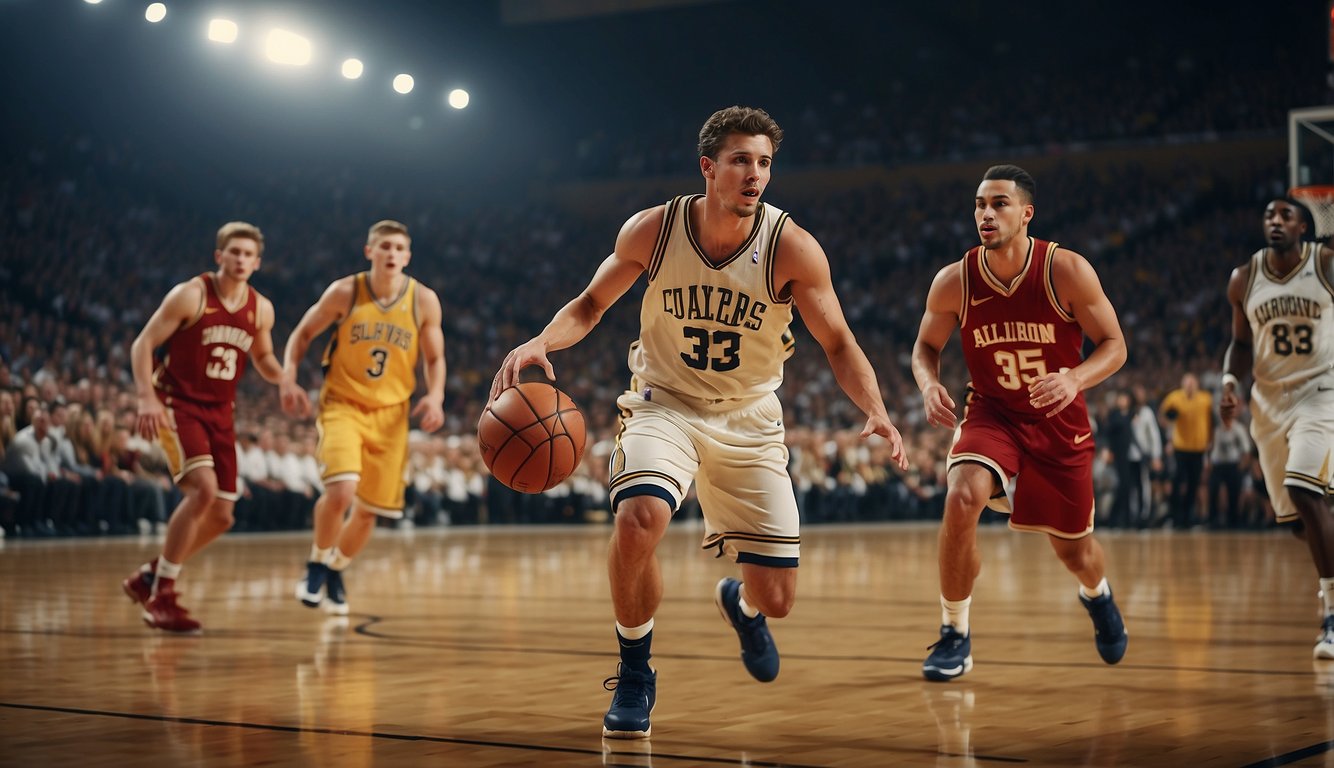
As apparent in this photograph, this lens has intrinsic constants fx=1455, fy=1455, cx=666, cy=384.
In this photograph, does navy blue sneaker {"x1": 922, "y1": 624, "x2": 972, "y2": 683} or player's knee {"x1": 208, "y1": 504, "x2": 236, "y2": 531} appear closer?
navy blue sneaker {"x1": 922, "y1": 624, "x2": 972, "y2": 683}

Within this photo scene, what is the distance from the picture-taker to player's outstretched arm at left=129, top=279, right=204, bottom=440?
6.87 m

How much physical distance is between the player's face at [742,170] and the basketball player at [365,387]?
3.59m

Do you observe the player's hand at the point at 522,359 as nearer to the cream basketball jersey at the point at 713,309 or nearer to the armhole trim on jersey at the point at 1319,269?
the cream basketball jersey at the point at 713,309

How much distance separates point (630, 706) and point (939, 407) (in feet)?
5.39

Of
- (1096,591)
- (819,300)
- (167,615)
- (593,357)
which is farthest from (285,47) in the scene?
(819,300)

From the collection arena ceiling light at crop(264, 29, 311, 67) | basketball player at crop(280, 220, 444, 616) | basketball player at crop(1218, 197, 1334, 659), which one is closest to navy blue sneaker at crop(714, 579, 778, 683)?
basketball player at crop(1218, 197, 1334, 659)

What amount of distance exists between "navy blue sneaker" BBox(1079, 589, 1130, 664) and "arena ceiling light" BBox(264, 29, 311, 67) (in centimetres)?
1789

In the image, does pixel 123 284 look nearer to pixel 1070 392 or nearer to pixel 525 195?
pixel 525 195

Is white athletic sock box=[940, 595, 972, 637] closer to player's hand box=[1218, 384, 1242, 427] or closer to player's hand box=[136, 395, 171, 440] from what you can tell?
player's hand box=[1218, 384, 1242, 427]

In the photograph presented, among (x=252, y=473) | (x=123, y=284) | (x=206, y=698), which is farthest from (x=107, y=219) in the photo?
(x=206, y=698)

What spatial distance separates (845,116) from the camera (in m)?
30.3

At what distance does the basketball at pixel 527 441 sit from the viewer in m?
4.48

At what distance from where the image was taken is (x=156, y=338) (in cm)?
712

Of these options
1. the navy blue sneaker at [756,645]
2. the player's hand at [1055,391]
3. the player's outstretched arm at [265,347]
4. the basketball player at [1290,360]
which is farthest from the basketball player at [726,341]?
the player's outstretched arm at [265,347]
